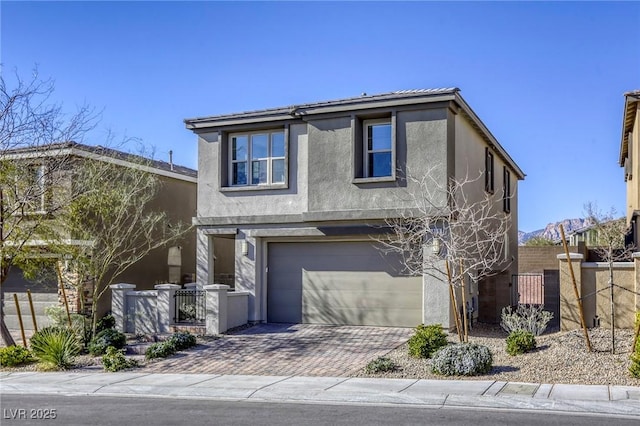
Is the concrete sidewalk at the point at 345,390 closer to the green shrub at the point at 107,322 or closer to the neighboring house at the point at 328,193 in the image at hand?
the green shrub at the point at 107,322

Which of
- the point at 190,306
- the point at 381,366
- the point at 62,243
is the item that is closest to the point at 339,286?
the point at 190,306

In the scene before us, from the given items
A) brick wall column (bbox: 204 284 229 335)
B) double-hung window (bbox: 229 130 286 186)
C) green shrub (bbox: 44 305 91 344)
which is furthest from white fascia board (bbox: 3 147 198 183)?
brick wall column (bbox: 204 284 229 335)

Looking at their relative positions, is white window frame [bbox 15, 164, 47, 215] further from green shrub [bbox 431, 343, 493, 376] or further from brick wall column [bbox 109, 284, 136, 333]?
green shrub [bbox 431, 343, 493, 376]

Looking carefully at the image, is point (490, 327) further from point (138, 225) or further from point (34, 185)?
point (34, 185)

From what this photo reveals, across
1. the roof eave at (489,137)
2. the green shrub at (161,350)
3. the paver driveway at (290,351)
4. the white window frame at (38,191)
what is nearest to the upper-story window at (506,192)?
the roof eave at (489,137)

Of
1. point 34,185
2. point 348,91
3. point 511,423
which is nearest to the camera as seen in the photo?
point 511,423

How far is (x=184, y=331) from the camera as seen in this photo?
58.9 feet

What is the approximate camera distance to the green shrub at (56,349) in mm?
14773

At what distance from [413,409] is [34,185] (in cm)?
1156

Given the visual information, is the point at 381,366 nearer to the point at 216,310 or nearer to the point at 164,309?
the point at 216,310

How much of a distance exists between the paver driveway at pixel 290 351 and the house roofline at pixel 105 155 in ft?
21.5

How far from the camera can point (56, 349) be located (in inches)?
581

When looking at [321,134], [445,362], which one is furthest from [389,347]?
[321,134]

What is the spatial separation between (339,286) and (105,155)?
8339 mm
